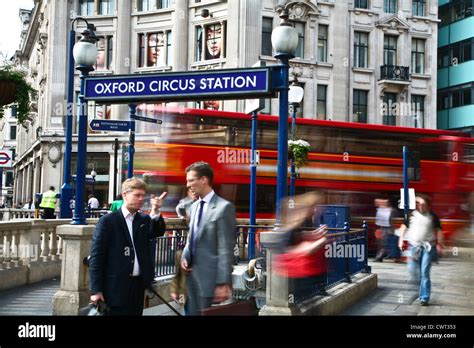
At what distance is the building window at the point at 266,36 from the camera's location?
3106cm

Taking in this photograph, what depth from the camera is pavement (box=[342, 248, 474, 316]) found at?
7086 mm

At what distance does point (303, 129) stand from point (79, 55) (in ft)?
39.8

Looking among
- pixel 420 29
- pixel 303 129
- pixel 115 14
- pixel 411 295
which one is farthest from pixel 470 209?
pixel 115 14

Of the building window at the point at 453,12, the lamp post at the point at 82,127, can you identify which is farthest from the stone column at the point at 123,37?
the lamp post at the point at 82,127

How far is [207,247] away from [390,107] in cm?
3153

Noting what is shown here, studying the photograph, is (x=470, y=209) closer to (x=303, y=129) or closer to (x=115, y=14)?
(x=303, y=129)

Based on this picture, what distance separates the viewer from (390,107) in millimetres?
34156

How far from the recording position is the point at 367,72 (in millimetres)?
33438

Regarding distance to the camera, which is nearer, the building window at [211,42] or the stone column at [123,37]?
the building window at [211,42]

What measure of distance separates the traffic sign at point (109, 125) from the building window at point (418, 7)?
2799 centimetres

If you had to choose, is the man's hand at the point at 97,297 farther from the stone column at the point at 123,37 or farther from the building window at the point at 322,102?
the stone column at the point at 123,37

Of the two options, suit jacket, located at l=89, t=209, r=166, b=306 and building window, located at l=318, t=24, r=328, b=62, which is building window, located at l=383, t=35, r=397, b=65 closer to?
building window, located at l=318, t=24, r=328, b=62

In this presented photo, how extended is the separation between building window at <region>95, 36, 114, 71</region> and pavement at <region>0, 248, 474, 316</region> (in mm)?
24759
